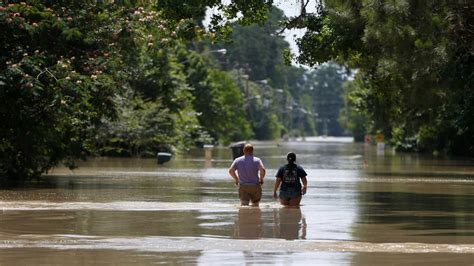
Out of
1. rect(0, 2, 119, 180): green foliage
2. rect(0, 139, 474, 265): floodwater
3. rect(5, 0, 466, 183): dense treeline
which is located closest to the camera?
rect(0, 139, 474, 265): floodwater

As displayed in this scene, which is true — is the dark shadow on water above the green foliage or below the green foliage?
below

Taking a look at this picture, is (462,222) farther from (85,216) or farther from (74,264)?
(74,264)

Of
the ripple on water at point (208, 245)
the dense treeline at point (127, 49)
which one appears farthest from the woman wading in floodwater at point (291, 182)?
the ripple on water at point (208, 245)

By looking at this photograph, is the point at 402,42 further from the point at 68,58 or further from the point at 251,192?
the point at 68,58

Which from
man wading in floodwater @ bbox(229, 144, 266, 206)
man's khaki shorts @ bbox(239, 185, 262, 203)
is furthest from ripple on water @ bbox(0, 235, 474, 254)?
man's khaki shorts @ bbox(239, 185, 262, 203)

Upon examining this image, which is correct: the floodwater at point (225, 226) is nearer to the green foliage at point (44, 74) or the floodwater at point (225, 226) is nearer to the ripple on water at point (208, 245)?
the ripple on water at point (208, 245)

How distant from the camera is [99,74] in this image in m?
29.7

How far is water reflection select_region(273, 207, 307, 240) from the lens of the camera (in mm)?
18228

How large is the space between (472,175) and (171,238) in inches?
1132

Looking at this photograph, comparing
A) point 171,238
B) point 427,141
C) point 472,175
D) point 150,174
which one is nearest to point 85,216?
point 171,238

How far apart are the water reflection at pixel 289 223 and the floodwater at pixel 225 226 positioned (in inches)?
0.7

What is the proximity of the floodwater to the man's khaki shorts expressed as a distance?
394 mm

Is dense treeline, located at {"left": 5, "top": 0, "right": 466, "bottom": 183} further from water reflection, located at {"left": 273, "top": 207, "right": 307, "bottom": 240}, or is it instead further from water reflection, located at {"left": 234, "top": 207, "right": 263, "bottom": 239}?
water reflection, located at {"left": 234, "top": 207, "right": 263, "bottom": 239}

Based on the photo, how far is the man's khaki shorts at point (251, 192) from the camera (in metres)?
24.0
